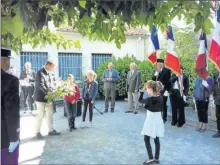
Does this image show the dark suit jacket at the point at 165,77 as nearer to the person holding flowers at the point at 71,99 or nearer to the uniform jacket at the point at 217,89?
the uniform jacket at the point at 217,89

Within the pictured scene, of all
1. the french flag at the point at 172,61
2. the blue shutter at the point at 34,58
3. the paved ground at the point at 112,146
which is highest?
the blue shutter at the point at 34,58

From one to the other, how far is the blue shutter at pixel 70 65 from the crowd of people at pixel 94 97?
15.7ft

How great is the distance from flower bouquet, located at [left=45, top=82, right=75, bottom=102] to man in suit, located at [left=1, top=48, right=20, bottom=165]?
3918 mm

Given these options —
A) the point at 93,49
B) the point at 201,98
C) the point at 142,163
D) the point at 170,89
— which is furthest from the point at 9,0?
the point at 93,49

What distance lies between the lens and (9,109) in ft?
12.3

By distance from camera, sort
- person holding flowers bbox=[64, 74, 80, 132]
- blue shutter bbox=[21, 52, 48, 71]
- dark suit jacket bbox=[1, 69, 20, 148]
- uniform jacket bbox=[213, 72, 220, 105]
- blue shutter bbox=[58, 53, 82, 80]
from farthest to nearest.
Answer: blue shutter bbox=[58, 53, 82, 80] < blue shutter bbox=[21, 52, 48, 71] < person holding flowers bbox=[64, 74, 80, 132] < uniform jacket bbox=[213, 72, 220, 105] < dark suit jacket bbox=[1, 69, 20, 148]

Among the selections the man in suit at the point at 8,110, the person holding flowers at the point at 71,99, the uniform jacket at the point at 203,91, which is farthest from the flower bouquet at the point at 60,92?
the man in suit at the point at 8,110

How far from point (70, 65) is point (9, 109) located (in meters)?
13.6

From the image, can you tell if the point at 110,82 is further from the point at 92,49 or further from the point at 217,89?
the point at 92,49

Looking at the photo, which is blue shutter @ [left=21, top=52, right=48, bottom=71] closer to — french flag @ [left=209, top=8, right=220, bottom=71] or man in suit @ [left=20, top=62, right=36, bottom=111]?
man in suit @ [left=20, top=62, right=36, bottom=111]

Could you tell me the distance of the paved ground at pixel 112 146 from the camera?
6104 millimetres

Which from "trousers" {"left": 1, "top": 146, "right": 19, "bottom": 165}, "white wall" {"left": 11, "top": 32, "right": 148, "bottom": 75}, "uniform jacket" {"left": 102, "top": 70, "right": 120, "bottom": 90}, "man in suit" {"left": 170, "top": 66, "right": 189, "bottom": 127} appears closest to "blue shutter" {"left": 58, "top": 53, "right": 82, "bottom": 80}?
"white wall" {"left": 11, "top": 32, "right": 148, "bottom": 75}

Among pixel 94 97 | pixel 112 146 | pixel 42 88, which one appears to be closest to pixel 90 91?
pixel 94 97

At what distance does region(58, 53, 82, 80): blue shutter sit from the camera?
17000 mm
